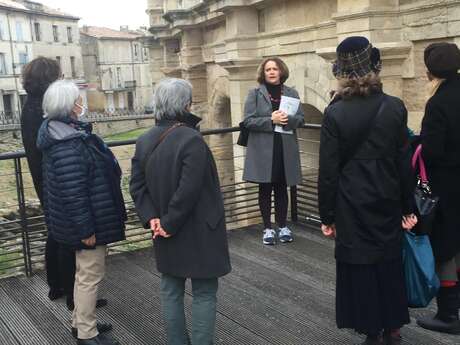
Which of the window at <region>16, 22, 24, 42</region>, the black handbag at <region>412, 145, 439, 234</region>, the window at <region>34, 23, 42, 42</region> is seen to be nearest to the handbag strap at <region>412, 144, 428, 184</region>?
the black handbag at <region>412, 145, 439, 234</region>

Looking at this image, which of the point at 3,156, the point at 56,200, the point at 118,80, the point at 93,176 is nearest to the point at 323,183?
the point at 93,176

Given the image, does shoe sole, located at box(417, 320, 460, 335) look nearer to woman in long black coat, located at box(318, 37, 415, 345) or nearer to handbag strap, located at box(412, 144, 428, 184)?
woman in long black coat, located at box(318, 37, 415, 345)

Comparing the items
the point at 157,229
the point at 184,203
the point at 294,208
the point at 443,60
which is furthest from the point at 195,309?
the point at 294,208

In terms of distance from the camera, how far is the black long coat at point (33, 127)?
13.0 ft

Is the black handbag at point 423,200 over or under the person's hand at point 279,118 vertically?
under

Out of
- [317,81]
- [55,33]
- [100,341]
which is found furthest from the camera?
[55,33]

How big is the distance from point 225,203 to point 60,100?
3.27m

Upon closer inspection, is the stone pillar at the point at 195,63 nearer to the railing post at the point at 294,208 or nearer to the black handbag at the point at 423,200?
the railing post at the point at 294,208

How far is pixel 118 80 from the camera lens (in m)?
65.8

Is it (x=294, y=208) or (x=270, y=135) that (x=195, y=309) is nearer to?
(x=270, y=135)

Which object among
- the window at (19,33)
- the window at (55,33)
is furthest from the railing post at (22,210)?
the window at (55,33)

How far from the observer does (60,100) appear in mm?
3412

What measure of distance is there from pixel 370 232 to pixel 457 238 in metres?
0.77

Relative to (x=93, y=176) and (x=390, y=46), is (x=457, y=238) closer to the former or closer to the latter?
(x=93, y=176)
